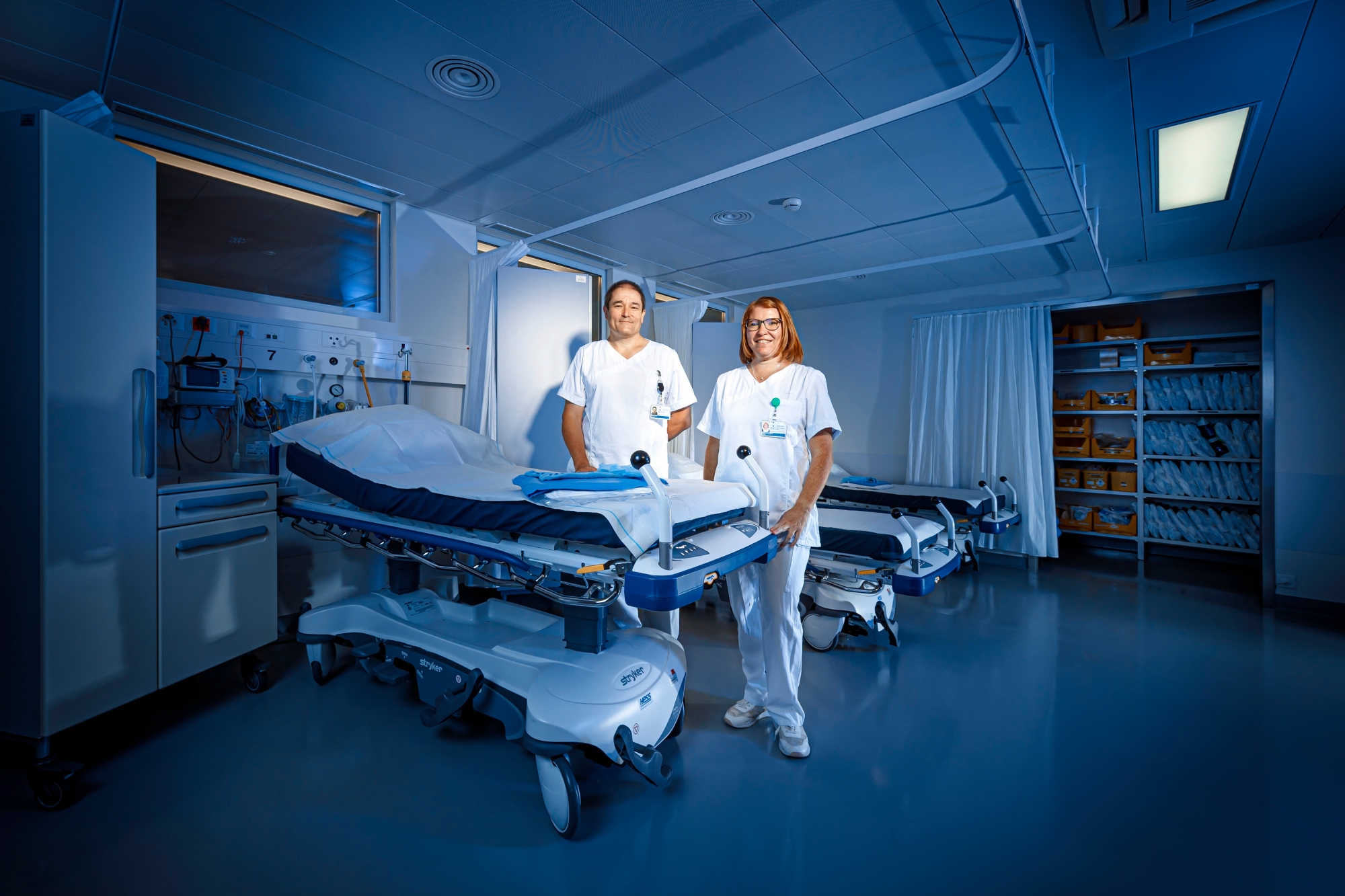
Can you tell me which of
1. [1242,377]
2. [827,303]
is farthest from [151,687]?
[1242,377]

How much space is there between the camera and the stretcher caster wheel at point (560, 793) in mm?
1685

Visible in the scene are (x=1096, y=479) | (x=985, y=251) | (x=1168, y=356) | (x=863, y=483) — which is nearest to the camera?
(x=985, y=251)

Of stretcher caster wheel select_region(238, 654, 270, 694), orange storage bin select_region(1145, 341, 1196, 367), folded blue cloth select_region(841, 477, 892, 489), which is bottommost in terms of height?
stretcher caster wheel select_region(238, 654, 270, 694)

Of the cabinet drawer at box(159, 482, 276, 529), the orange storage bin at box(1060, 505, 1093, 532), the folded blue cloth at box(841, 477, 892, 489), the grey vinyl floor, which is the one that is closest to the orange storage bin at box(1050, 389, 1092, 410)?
the orange storage bin at box(1060, 505, 1093, 532)

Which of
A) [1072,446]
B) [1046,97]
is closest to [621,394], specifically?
[1046,97]

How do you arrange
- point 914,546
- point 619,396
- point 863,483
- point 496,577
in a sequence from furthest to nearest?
1. point 863,483
2. point 914,546
3. point 619,396
4. point 496,577

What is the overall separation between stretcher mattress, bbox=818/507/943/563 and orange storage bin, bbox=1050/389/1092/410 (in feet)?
10.1

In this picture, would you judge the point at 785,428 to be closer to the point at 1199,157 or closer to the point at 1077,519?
the point at 1199,157

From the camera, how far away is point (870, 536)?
11.1 ft

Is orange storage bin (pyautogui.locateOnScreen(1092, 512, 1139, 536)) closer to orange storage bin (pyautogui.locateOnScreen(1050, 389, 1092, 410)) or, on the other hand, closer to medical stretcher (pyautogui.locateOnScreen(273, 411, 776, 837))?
orange storage bin (pyautogui.locateOnScreen(1050, 389, 1092, 410))

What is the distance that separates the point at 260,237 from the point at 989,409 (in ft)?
19.7

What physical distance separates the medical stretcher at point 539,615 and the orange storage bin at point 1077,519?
16.8 ft

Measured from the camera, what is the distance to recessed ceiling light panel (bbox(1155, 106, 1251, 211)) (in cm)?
276

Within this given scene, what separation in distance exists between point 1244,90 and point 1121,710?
9.08 ft
